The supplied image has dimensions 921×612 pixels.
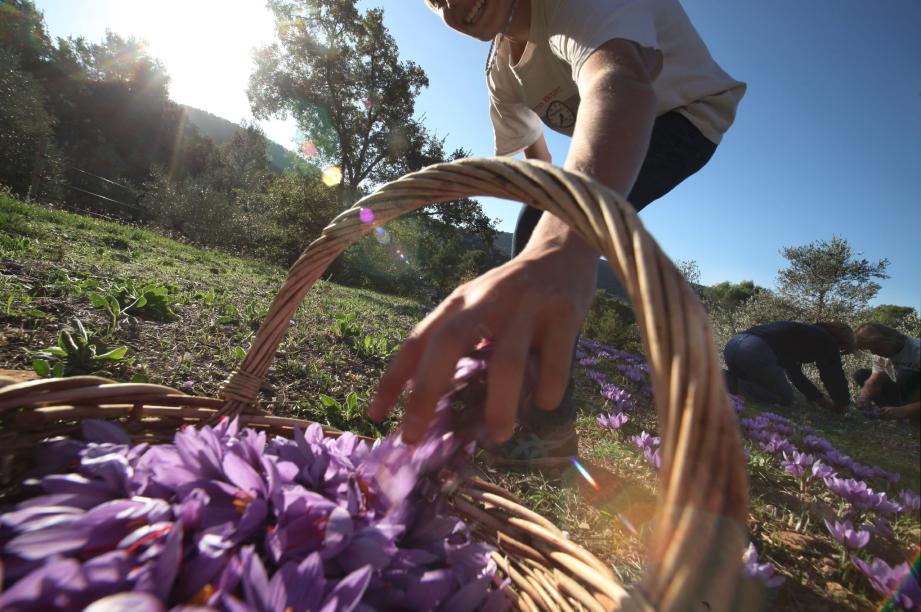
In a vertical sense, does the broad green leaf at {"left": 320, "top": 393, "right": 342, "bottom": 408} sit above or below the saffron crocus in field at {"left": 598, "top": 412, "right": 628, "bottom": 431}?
below

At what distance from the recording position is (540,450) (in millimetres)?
1954

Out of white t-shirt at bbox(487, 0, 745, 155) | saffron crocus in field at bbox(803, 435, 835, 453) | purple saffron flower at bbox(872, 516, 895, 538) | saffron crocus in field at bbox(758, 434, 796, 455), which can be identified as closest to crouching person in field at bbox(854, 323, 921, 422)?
saffron crocus in field at bbox(803, 435, 835, 453)

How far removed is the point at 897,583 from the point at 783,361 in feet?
21.3

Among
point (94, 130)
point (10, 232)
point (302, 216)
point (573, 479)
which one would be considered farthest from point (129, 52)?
point (573, 479)

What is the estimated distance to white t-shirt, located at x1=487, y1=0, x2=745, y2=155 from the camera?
114cm

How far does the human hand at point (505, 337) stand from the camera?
1.63 feet

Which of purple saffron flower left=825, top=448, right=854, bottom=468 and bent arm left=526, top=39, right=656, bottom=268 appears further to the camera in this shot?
purple saffron flower left=825, top=448, right=854, bottom=468

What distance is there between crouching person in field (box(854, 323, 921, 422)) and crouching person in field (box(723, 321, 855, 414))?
40cm

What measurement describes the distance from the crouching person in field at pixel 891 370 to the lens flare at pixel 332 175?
16812 mm

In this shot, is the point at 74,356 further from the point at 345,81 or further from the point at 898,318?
the point at 898,318

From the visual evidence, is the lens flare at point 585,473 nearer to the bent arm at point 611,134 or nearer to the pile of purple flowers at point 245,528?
the pile of purple flowers at point 245,528

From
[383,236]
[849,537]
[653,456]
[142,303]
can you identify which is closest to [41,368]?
[142,303]

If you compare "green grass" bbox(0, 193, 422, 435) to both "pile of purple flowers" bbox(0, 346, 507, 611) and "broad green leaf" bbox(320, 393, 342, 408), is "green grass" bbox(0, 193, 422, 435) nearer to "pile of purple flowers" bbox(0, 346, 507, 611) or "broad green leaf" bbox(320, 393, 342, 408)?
"broad green leaf" bbox(320, 393, 342, 408)

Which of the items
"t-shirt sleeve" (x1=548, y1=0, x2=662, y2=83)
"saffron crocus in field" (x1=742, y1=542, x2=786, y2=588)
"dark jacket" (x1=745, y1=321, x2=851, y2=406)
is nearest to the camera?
"t-shirt sleeve" (x1=548, y1=0, x2=662, y2=83)
